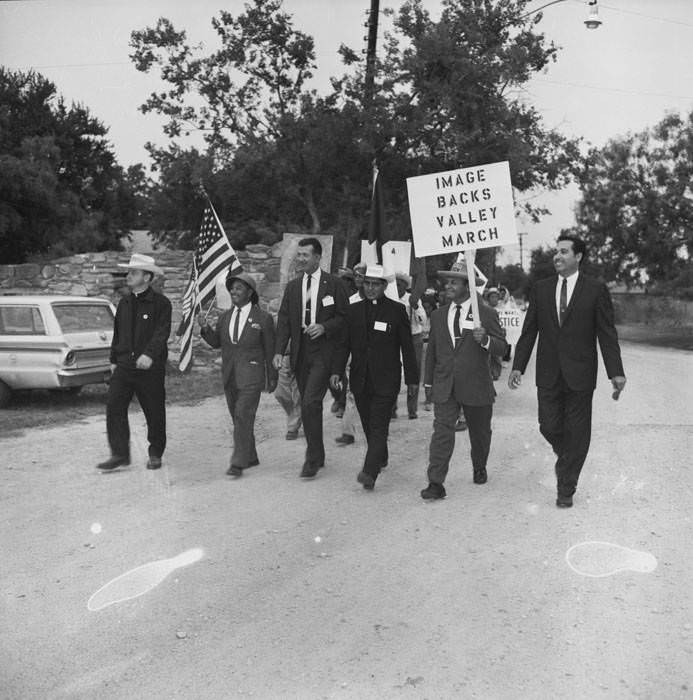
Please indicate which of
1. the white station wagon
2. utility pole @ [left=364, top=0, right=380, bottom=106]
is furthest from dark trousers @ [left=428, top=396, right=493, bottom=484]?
utility pole @ [left=364, top=0, right=380, bottom=106]

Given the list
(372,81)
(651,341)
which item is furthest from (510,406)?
(651,341)

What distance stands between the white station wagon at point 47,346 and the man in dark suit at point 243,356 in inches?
169

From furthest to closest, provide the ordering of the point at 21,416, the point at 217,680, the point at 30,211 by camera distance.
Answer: the point at 30,211, the point at 21,416, the point at 217,680

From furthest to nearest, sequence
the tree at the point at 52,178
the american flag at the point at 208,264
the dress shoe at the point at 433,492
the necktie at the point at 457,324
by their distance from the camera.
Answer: the tree at the point at 52,178 → the american flag at the point at 208,264 → the necktie at the point at 457,324 → the dress shoe at the point at 433,492

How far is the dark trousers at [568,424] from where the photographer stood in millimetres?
6250

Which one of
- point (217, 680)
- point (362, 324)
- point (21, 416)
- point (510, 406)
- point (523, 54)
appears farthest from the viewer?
point (523, 54)

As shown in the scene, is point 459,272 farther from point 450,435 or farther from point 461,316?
point 450,435

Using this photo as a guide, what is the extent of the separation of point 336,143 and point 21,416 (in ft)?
46.1

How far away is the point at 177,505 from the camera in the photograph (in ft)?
21.1

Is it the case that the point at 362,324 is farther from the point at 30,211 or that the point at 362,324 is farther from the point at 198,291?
the point at 30,211

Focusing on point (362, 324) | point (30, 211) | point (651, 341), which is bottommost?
point (651, 341)

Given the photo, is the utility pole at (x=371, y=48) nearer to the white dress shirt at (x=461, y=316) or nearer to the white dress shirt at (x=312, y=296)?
the white dress shirt at (x=312, y=296)

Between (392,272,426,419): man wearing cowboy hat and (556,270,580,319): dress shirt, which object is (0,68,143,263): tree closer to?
(392,272,426,419): man wearing cowboy hat

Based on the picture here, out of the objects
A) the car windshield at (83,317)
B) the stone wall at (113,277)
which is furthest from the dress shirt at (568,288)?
the stone wall at (113,277)
